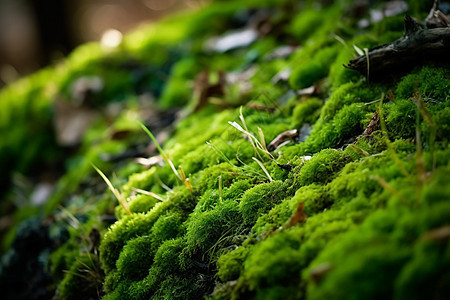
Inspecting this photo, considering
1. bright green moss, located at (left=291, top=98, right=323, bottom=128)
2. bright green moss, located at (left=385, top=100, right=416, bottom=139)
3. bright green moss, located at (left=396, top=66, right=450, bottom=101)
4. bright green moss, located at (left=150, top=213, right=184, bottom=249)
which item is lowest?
bright green moss, located at (left=150, top=213, right=184, bottom=249)

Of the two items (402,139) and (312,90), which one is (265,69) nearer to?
(312,90)

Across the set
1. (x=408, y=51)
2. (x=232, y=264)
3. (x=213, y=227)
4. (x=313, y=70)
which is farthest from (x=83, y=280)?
(x=408, y=51)

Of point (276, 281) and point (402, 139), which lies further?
point (402, 139)

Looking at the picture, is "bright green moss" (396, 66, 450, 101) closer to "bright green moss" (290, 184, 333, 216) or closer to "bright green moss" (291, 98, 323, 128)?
"bright green moss" (291, 98, 323, 128)

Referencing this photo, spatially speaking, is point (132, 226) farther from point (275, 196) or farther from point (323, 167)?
point (323, 167)

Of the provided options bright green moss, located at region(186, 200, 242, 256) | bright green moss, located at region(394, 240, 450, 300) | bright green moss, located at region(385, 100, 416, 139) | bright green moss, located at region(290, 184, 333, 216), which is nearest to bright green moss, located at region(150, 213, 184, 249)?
bright green moss, located at region(186, 200, 242, 256)

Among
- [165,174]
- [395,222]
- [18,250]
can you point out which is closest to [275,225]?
[395,222]

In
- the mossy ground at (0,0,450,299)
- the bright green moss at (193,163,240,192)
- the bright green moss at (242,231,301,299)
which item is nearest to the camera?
the mossy ground at (0,0,450,299)

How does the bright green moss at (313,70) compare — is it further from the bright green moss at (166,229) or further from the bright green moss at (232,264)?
the bright green moss at (232,264)
